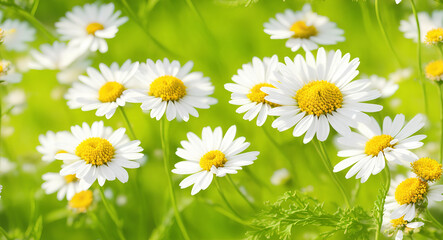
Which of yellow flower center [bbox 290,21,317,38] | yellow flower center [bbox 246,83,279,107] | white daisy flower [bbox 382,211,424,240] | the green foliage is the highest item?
yellow flower center [bbox 290,21,317,38]

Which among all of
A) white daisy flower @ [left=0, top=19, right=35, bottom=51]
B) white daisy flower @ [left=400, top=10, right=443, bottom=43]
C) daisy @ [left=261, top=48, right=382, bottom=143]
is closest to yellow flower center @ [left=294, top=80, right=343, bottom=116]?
daisy @ [left=261, top=48, right=382, bottom=143]

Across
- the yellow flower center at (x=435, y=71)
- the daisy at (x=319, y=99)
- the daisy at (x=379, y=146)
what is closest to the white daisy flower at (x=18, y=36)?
the daisy at (x=319, y=99)

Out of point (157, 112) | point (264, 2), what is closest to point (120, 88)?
point (157, 112)

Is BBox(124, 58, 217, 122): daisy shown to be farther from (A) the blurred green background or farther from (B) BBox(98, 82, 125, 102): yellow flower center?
(A) the blurred green background

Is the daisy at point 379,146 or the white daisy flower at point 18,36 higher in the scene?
the white daisy flower at point 18,36

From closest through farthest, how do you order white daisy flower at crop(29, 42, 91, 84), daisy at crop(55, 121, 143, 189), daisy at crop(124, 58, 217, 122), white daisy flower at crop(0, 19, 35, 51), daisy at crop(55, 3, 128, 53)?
daisy at crop(55, 121, 143, 189) < daisy at crop(124, 58, 217, 122) < daisy at crop(55, 3, 128, 53) < white daisy flower at crop(29, 42, 91, 84) < white daisy flower at crop(0, 19, 35, 51)

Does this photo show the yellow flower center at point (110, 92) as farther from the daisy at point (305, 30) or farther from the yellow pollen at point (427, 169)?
the yellow pollen at point (427, 169)

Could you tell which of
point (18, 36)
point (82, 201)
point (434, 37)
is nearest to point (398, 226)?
point (434, 37)
